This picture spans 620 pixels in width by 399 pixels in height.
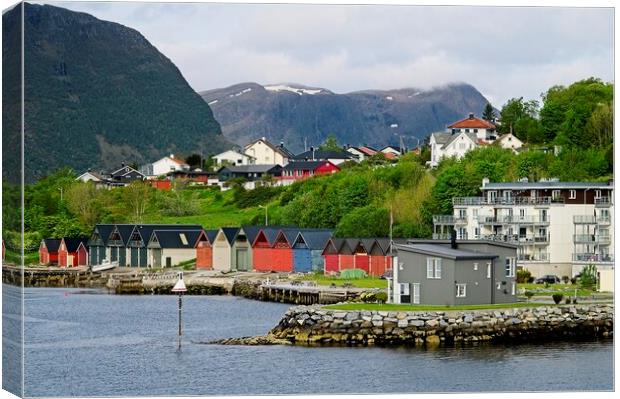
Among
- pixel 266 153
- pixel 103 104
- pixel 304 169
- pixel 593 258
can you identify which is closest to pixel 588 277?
pixel 593 258

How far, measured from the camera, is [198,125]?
75.6m

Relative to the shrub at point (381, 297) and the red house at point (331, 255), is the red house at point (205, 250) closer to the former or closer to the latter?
the red house at point (331, 255)

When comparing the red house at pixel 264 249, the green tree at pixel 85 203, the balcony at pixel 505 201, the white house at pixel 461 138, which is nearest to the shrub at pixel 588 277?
the balcony at pixel 505 201

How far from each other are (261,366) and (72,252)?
27.6 metres

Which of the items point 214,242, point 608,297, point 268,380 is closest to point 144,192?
point 214,242

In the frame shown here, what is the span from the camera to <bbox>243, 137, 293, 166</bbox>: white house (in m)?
71.6

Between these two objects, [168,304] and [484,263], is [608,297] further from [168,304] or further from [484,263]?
[168,304]

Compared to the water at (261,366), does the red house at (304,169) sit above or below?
above

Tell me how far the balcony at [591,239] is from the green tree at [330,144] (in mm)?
27621

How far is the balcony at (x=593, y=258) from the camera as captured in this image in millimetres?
35688

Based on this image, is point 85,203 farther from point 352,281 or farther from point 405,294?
point 405,294

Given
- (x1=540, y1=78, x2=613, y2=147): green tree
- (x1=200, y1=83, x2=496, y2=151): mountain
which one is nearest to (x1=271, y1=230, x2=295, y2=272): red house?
(x1=200, y1=83, x2=496, y2=151): mountain

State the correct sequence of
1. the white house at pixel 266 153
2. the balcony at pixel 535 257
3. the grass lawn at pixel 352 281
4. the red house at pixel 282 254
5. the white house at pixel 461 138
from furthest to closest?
the white house at pixel 266 153, the white house at pixel 461 138, the red house at pixel 282 254, the grass lawn at pixel 352 281, the balcony at pixel 535 257

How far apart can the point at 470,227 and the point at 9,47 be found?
796 inches
